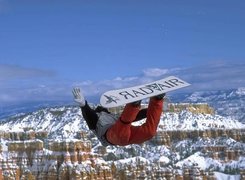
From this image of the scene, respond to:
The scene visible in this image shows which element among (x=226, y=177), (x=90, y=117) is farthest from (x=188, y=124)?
(x=90, y=117)

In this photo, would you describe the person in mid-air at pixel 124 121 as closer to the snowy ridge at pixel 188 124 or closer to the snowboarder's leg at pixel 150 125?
the snowboarder's leg at pixel 150 125

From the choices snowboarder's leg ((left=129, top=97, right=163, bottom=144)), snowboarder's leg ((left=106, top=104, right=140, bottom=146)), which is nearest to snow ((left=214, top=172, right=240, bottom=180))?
snowboarder's leg ((left=129, top=97, right=163, bottom=144))

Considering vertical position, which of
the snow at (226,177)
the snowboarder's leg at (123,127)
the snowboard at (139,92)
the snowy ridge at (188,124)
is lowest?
the snow at (226,177)

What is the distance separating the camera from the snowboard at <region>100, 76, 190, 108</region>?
1064cm

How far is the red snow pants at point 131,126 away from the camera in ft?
35.9

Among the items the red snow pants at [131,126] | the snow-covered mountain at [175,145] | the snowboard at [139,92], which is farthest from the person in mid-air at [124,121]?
the snow-covered mountain at [175,145]

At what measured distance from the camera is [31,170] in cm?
12000

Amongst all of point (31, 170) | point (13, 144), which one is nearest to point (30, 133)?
point (13, 144)

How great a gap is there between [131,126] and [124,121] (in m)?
0.31

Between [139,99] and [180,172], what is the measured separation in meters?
118

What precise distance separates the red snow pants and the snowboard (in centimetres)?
18

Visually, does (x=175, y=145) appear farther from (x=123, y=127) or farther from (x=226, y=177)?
(x=123, y=127)

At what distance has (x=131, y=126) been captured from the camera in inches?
444

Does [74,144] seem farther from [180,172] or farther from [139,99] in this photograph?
[139,99]
